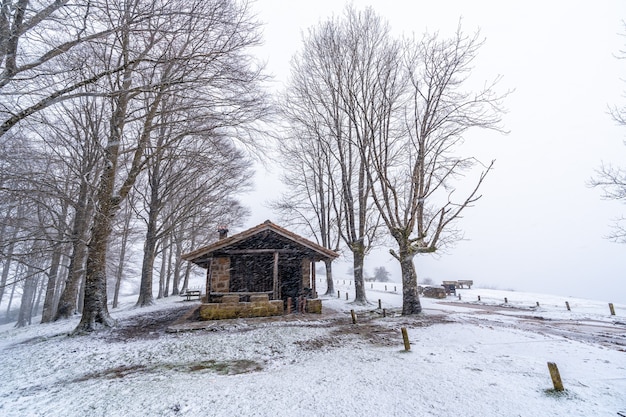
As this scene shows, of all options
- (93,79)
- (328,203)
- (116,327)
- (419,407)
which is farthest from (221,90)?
(328,203)

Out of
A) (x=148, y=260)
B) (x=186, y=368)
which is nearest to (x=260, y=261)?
(x=148, y=260)

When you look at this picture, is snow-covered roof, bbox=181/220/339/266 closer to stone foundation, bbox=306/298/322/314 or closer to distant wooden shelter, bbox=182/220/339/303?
distant wooden shelter, bbox=182/220/339/303

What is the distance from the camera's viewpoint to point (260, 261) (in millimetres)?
14320

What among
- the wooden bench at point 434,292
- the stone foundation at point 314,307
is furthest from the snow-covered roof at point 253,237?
the wooden bench at point 434,292

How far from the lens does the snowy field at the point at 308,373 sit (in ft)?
12.9

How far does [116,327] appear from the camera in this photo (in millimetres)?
9016

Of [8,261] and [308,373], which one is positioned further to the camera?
[8,261]

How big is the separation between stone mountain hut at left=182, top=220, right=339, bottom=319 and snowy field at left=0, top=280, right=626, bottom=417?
1.86 metres

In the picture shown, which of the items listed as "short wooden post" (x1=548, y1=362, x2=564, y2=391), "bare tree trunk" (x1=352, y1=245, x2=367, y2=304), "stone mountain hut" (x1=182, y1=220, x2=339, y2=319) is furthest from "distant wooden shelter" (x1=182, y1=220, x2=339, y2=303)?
"short wooden post" (x1=548, y1=362, x2=564, y2=391)

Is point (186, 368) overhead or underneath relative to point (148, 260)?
underneath

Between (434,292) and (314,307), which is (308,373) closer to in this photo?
(314,307)

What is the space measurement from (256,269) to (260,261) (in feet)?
1.60

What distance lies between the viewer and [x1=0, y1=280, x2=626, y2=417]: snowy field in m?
3.93

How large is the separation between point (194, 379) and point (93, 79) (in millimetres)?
5988
